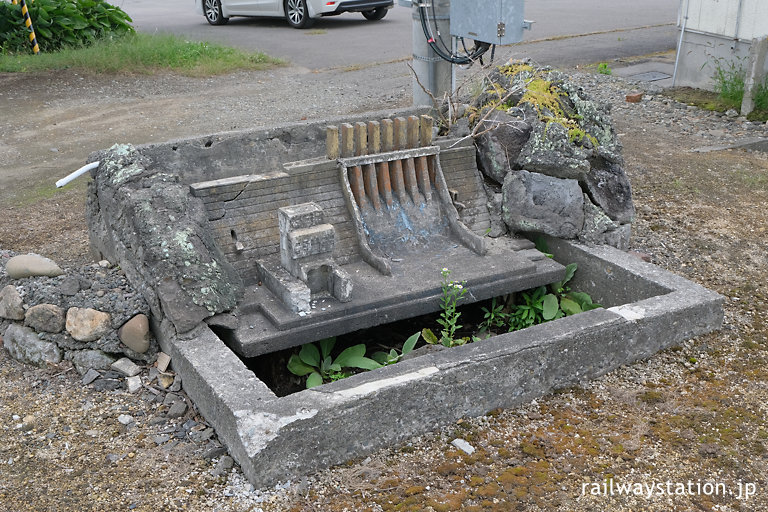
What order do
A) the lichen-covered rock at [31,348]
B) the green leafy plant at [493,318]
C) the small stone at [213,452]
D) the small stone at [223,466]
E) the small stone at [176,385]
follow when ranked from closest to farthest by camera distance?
1. the small stone at [223,466]
2. the small stone at [213,452]
3. the small stone at [176,385]
4. the lichen-covered rock at [31,348]
5. the green leafy plant at [493,318]

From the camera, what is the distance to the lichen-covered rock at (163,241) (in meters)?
4.49

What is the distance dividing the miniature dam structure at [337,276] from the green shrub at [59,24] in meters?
8.87

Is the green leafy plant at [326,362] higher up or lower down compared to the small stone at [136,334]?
lower down

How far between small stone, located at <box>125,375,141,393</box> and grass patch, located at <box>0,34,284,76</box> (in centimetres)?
851

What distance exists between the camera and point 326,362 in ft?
15.5

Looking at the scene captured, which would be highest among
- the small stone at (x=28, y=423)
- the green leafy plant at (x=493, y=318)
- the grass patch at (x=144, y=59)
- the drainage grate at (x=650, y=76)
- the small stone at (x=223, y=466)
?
the grass patch at (x=144, y=59)

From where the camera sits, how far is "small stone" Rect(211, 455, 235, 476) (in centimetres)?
381

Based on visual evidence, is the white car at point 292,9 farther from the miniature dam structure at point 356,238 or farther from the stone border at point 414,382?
the stone border at point 414,382

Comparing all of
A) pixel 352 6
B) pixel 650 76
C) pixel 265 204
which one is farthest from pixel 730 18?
pixel 265 204

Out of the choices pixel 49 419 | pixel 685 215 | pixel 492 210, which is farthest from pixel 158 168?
pixel 685 215

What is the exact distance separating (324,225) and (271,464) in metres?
1.59

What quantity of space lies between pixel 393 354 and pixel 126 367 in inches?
61.6

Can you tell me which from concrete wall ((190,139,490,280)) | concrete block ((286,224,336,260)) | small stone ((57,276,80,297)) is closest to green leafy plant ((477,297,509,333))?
concrete wall ((190,139,490,280))

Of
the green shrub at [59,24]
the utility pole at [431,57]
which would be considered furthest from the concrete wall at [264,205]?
the green shrub at [59,24]
